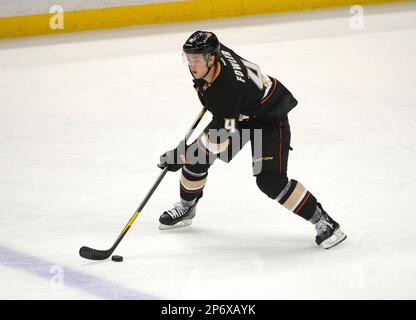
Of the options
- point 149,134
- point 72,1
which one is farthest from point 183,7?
point 149,134

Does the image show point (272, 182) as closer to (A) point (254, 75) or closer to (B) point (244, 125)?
(B) point (244, 125)

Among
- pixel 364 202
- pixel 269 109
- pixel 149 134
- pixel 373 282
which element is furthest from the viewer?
pixel 149 134

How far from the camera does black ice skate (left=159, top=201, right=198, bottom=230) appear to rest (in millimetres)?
4566

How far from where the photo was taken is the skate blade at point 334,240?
4.26 meters

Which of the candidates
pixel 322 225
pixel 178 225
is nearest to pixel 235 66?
pixel 322 225

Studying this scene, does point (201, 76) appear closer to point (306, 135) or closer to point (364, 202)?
point (364, 202)

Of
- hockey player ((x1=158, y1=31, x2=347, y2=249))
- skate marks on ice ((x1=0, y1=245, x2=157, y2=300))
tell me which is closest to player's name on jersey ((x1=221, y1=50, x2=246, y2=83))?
hockey player ((x1=158, y1=31, x2=347, y2=249))

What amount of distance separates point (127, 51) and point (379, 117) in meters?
2.39

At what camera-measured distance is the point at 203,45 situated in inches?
156

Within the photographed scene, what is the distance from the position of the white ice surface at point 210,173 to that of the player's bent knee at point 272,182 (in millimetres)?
282

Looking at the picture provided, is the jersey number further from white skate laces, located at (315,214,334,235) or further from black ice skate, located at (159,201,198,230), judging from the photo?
black ice skate, located at (159,201,198,230)

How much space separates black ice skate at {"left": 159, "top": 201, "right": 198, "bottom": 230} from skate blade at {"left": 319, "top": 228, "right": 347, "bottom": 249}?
2.25 ft

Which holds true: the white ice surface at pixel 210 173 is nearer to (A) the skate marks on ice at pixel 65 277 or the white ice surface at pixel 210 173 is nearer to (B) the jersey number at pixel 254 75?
(A) the skate marks on ice at pixel 65 277

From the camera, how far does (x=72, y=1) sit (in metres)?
8.04
